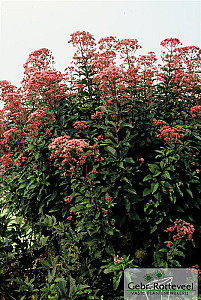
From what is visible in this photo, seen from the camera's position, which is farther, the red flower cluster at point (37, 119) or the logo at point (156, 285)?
the red flower cluster at point (37, 119)

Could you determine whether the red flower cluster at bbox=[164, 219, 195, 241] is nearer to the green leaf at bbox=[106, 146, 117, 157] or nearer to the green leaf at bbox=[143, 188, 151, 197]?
the green leaf at bbox=[143, 188, 151, 197]

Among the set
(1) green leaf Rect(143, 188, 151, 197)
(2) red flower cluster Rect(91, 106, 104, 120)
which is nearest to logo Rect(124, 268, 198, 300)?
(1) green leaf Rect(143, 188, 151, 197)

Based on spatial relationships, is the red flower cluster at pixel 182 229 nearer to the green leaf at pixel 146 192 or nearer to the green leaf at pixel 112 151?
the green leaf at pixel 146 192

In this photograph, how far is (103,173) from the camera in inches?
134

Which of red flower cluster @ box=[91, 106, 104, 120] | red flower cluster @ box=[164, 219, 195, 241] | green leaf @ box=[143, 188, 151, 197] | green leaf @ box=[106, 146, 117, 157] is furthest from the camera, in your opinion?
red flower cluster @ box=[91, 106, 104, 120]

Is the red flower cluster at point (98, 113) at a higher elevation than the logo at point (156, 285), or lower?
higher

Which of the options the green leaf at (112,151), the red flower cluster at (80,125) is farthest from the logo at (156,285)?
the red flower cluster at (80,125)

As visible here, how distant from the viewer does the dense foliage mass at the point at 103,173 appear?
3.24m

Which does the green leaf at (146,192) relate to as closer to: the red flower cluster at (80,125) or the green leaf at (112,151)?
the green leaf at (112,151)

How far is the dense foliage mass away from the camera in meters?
3.24

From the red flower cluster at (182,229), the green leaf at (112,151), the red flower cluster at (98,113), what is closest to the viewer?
the red flower cluster at (182,229)

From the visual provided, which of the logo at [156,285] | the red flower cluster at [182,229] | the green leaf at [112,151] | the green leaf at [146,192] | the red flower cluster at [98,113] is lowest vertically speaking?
the logo at [156,285]

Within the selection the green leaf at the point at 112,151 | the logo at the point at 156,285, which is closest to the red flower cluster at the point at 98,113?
the green leaf at the point at 112,151

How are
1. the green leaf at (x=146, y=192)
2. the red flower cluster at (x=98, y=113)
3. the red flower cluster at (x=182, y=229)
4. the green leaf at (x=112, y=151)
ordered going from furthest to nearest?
the red flower cluster at (x=98, y=113)
the green leaf at (x=146, y=192)
the green leaf at (x=112, y=151)
the red flower cluster at (x=182, y=229)
